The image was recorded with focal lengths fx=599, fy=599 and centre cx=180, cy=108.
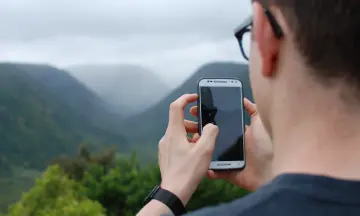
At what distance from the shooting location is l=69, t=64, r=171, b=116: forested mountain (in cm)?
956

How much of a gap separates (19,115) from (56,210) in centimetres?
434

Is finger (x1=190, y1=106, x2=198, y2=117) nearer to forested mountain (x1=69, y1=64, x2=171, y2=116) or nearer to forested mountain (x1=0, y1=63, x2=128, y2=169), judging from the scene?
forested mountain (x1=0, y1=63, x2=128, y2=169)

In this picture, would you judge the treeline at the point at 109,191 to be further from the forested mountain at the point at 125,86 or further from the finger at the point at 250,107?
the forested mountain at the point at 125,86

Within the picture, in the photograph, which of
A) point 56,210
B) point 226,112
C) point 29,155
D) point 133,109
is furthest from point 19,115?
point 226,112

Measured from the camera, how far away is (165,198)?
69 centimetres

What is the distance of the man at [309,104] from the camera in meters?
0.42

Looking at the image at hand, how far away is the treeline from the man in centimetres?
334

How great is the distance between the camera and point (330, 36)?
433 millimetres

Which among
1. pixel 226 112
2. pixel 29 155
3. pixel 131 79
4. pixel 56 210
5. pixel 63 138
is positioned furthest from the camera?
pixel 131 79

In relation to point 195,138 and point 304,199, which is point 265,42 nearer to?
point 304,199

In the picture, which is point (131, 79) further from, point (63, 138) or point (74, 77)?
point (63, 138)

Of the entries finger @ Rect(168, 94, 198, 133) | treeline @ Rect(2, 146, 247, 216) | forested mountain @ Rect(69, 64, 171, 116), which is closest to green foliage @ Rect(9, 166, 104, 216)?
treeline @ Rect(2, 146, 247, 216)

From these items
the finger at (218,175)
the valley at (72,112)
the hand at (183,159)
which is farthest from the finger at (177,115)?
the valley at (72,112)

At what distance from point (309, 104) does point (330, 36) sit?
0.17 feet
